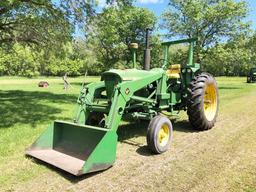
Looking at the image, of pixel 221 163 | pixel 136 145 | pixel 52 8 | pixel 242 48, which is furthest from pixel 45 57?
pixel 242 48

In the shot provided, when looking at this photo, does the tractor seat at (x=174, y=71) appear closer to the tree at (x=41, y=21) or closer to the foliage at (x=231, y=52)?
the tree at (x=41, y=21)

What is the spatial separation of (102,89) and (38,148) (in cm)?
180

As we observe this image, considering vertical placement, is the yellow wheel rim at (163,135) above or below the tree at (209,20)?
below

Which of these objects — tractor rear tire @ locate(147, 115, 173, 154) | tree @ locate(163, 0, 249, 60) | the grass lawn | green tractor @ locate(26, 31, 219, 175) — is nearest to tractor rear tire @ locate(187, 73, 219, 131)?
green tractor @ locate(26, 31, 219, 175)

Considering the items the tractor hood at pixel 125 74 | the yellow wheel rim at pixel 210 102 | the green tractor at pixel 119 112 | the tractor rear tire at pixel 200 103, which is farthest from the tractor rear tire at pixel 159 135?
the yellow wheel rim at pixel 210 102

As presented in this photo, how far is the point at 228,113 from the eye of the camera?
1066 cm

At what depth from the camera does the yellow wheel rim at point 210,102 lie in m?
8.44

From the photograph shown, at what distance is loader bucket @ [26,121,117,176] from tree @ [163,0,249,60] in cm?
A: 1924

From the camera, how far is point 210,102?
28.1ft

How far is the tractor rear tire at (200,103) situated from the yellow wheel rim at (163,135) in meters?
1.31

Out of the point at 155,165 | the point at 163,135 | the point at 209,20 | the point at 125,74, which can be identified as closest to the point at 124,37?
the point at 209,20

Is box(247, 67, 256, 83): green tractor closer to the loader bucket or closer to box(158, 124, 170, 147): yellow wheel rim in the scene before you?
box(158, 124, 170, 147): yellow wheel rim

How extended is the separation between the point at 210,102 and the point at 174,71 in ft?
4.24

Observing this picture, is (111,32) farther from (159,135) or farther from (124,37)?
(124,37)
